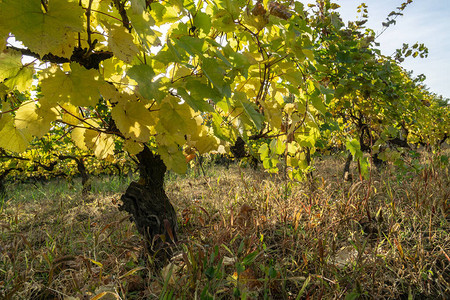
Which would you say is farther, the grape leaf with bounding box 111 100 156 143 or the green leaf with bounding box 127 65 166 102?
the grape leaf with bounding box 111 100 156 143

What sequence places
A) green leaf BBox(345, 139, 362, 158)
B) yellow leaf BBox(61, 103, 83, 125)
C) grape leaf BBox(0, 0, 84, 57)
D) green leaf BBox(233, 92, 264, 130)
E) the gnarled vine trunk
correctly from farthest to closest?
green leaf BBox(345, 139, 362, 158)
the gnarled vine trunk
yellow leaf BBox(61, 103, 83, 125)
green leaf BBox(233, 92, 264, 130)
grape leaf BBox(0, 0, 84, 57)

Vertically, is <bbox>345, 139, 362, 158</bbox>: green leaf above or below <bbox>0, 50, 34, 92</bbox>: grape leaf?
below

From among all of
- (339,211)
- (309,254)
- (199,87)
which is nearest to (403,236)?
(339,211)

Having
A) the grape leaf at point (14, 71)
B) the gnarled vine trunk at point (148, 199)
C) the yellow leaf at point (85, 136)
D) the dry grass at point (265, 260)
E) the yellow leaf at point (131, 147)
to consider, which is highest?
the grape leaf at point (14, 71)

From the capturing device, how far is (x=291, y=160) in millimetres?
1870

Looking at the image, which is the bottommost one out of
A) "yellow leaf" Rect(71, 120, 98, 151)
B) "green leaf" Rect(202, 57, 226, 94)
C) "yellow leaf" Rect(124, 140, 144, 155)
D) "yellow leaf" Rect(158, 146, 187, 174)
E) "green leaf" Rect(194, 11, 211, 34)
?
"yellow leaf" Rect(158, 146, 187, 174)

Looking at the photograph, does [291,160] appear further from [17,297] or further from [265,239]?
[17,297]

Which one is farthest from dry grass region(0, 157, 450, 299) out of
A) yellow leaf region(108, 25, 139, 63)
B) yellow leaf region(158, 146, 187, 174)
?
yellow leaf region(108, 25, 139, 63)

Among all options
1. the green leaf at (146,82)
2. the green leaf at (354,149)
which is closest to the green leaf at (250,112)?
the green leaf at (146,82)

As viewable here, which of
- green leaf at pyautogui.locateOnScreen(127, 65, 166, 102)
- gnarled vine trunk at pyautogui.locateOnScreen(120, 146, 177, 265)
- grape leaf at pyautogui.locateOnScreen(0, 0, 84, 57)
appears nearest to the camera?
grape leaf at pyautogui.locateOnScreen(0, 0, 84, 57)

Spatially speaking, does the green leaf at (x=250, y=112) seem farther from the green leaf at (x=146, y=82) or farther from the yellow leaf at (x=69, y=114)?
the yellow leaf at (x=69, y=114)

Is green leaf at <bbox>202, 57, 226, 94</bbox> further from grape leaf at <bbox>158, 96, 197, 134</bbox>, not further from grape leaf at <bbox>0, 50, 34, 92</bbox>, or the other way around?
grape leaf at <bbox>0, 50, 34, 92</bbox>

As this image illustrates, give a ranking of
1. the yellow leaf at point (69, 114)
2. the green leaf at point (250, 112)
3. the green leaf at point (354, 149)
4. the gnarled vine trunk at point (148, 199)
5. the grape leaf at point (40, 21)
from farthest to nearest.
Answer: the green leaf at point (354, 149), the gnarled vine trunk at point (148, 199), the yellow leaf at point (69, 114), the green leaf at point (250, 112), the grape leaf at point (40, 21)

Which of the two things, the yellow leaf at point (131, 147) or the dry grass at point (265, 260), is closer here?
the yellow leaf at point (131, 147)
